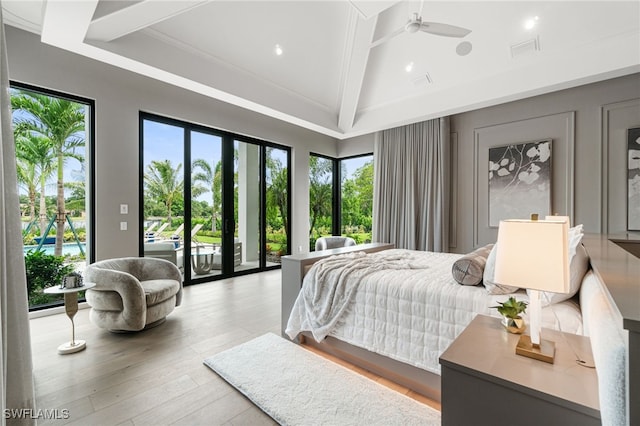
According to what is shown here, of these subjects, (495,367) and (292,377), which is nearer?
(495,367)

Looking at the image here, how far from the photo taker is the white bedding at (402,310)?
5.62 feet

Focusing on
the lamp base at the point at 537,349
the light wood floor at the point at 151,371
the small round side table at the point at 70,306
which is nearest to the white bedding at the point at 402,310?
the light wood floor at the point at 151,371

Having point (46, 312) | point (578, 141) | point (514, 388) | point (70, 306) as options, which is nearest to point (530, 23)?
point (578, 141)

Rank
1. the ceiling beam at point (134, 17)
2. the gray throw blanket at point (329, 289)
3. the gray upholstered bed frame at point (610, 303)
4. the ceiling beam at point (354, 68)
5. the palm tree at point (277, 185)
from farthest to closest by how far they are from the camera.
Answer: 1. the palm tree at point (277, 185)
2. the ceiling beam at point (354, 68)
3. the ceiling beam at point (134, 17)
4. the gray throw blanket at point (329, 289)
5. the gray upholstered bed frame at point (610, 303)

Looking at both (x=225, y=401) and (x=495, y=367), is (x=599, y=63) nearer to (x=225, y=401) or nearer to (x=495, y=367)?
(x=495, y=367)

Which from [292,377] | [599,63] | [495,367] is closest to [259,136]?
[292,377]

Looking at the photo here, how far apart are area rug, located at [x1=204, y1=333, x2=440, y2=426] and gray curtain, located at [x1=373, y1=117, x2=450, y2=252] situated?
3.29 metres

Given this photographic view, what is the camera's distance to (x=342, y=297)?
7.36 feet


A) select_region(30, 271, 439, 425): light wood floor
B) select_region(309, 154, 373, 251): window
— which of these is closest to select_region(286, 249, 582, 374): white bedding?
select_region(30, 271, 439, 425): light wood floor

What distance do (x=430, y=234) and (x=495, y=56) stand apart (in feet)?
8.74

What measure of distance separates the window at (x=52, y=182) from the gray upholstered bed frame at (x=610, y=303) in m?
2.83

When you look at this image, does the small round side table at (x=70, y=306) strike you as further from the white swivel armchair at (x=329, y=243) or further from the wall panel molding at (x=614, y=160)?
the wall panel molding at (x=614, y=160)

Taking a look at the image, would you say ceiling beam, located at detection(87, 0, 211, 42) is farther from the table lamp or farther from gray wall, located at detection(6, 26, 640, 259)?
the table lamp

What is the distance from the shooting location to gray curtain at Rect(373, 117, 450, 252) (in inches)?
187
